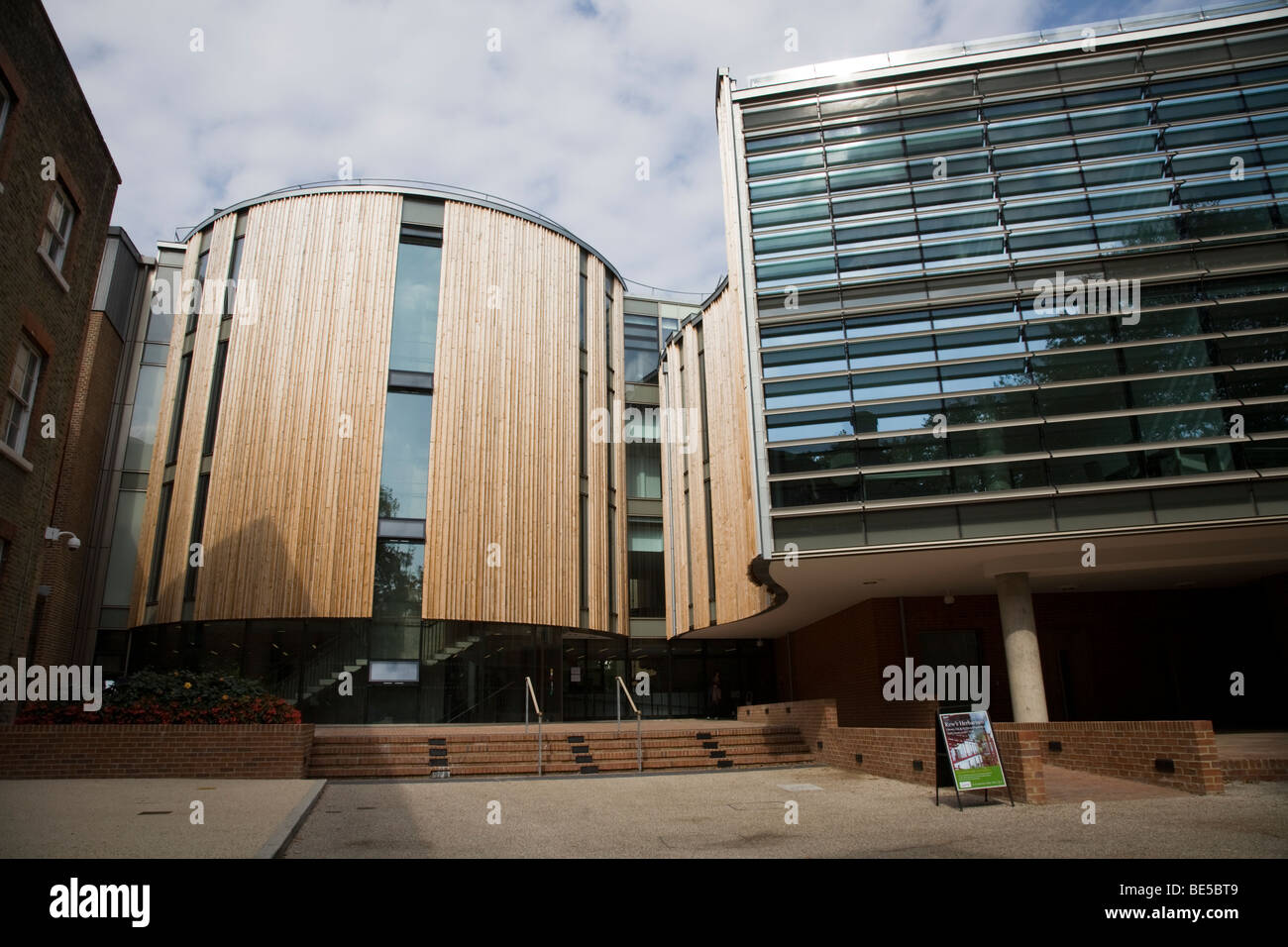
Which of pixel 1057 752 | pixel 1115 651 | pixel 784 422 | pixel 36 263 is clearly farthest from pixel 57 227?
pixel 1115 651

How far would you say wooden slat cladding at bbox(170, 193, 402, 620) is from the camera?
21.0m

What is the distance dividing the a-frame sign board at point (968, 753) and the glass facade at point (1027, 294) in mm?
4920

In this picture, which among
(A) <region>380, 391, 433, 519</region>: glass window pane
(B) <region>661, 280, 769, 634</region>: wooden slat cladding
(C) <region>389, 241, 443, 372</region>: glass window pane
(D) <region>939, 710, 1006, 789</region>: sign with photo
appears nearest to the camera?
(D) <region>939, 710, 1006, 789</region>: sign with photo

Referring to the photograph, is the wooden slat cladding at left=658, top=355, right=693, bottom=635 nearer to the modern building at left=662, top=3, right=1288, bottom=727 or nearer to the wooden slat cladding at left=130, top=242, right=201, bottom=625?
the modern building at left=662, top=3, right=1288, bottom=727

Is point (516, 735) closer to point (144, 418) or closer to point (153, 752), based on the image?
point (153, 752)

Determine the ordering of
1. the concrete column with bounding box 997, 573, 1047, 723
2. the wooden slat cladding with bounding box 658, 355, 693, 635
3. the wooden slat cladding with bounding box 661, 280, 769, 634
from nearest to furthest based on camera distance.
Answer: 1. the concrete column with bounding box 997, 573, 1047, 723
2. the wooden slat cladding with bounding box 661, 280, 769, 634
3. the wooden slat cladding with bounding box 658, 355, 693, 635

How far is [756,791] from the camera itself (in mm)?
12430

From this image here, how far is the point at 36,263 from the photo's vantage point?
11.9 meters

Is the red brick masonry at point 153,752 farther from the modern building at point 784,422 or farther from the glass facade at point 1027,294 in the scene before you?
the glass facade at point 1027,294

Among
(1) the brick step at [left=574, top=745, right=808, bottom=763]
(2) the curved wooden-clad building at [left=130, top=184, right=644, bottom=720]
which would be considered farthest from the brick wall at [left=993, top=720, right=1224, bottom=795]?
(2) the curved wooden-clad building at [left=130, top=184, right=644, bottom=720]

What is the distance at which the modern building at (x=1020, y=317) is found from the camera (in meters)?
14.9

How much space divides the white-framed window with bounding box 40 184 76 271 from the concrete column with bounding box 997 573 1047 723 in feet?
57.3

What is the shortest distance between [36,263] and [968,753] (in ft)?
47.4
